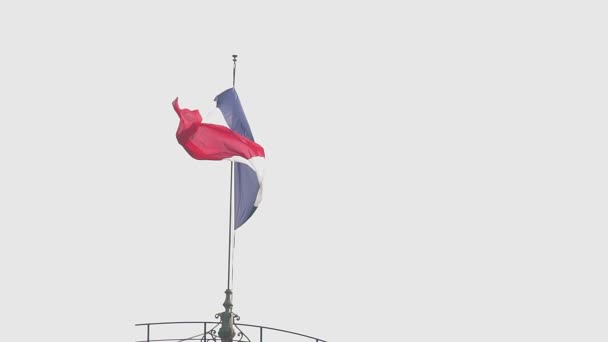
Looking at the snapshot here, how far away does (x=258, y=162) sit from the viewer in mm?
54969

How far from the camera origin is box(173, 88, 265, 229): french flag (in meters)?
54.8

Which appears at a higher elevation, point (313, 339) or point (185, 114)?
point (185, 114)

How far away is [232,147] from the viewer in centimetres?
5491

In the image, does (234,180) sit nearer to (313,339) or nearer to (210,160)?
(210,160)

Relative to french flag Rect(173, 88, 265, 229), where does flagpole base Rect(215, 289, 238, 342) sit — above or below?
below

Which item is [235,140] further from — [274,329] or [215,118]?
[274,329]

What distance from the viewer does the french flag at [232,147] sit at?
180 ft

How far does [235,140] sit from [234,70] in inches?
72.5

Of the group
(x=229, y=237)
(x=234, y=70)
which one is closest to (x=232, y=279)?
(x=229, y=237)

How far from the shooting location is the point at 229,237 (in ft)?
181

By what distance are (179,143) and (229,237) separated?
267 centimetres

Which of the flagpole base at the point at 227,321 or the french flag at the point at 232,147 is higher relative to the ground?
the french flag at the point at 232,147

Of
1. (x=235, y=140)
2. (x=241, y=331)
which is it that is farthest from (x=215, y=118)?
(x=241, y=331)

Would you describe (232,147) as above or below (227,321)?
above
